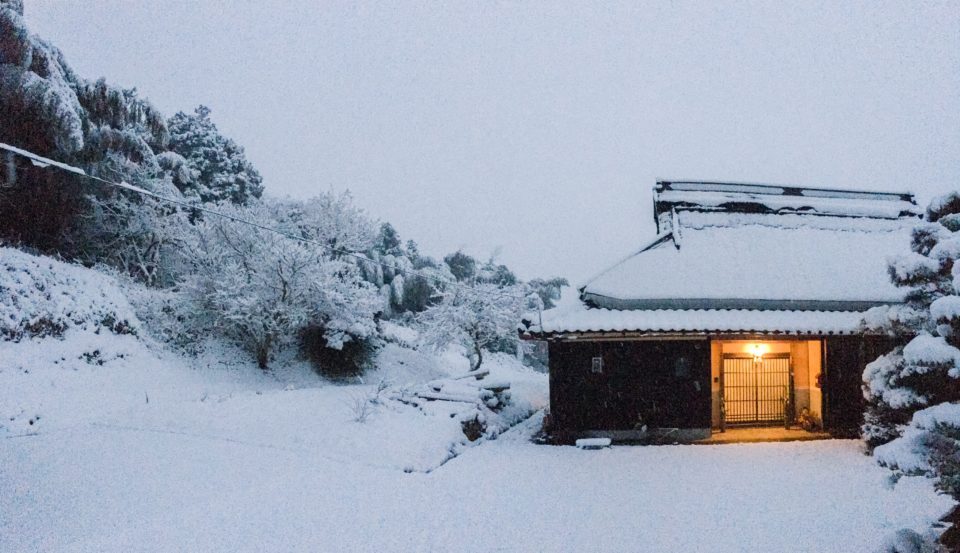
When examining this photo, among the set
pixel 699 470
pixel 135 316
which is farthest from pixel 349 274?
pixel 699 470

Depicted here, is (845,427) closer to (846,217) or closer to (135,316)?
(846,217)

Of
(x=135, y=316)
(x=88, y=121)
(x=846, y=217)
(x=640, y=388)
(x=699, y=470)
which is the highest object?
(x=88, y=121)

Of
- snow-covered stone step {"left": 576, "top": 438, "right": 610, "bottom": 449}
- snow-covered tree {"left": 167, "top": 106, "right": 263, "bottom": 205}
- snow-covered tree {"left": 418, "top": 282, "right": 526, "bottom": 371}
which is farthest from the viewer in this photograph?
snow-covered tree {"left": 167, "top": 106, "right": 263, "bottom": 205}

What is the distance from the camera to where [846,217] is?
1694 centimetres

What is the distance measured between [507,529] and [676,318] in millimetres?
7271

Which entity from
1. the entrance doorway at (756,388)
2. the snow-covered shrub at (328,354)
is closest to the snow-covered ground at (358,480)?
the entrance doorway at (756,388)

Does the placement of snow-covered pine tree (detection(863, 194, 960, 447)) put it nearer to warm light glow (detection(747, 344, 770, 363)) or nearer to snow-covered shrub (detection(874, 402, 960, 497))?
snow-covered shrub (detection(874, 402, 960, 497))

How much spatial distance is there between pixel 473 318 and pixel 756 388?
12.1 m

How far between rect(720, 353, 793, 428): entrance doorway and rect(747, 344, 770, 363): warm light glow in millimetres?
35

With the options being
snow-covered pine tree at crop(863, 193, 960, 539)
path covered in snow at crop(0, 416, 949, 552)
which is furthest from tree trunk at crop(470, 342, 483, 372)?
snow-covered pine tree at crop(863, 193, 960, 539)

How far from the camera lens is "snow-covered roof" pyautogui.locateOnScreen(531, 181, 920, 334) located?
12.8m

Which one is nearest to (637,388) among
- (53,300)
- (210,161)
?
(53,300)

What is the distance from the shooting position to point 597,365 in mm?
12859

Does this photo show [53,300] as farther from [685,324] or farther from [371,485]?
[685,324]
